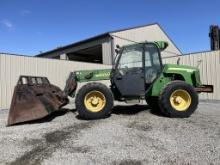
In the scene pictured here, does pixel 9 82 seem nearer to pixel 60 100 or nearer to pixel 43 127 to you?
pixel 60 100

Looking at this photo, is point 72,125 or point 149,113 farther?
point 149,113

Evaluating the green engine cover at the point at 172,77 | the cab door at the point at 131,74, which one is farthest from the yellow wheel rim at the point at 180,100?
the cab door at the point at 131,74

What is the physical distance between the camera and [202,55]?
17.1m

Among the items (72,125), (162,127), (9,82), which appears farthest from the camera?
(9,82)

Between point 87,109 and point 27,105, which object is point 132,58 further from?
point 27,105

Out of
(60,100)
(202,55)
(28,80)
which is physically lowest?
(60,100)

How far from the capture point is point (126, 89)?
369 inches

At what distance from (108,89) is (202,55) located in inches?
382

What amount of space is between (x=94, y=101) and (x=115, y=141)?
2.68 meters

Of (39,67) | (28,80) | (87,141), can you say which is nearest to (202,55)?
(39,67)

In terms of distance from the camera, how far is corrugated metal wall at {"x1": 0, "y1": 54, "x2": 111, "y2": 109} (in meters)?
14.0

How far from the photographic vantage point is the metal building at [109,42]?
2075cm

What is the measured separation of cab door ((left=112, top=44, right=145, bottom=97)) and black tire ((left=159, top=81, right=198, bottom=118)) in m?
0.68

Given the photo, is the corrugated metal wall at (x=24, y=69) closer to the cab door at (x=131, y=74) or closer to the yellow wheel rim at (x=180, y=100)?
the cab door at (x=131, y=74)
